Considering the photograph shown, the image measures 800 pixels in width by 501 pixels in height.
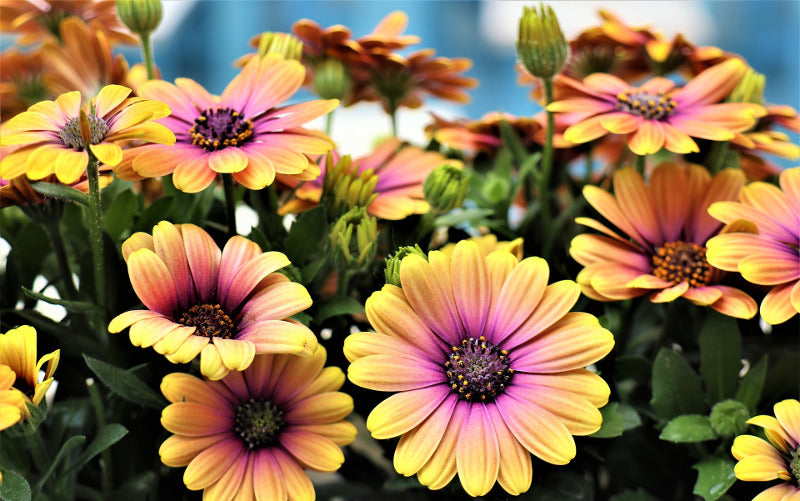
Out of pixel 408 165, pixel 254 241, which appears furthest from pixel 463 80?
pixel 254 241

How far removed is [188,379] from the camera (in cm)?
34

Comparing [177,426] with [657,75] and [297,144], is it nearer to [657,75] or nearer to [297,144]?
[297,144]

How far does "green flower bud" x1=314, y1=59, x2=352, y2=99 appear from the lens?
0.49 metres

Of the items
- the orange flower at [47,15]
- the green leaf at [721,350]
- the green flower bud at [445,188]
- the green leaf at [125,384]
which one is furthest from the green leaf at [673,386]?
the orange flower at [47,15]

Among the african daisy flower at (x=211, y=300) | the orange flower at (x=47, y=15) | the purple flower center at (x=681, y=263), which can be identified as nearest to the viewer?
the african daisy flower at (x=211, y=300)

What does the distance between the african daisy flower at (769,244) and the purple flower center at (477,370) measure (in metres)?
0.10

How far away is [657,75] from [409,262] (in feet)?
0.91

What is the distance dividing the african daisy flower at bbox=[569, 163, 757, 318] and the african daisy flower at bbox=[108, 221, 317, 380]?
0.48 ft

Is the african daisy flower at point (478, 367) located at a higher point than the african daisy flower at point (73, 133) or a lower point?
lower

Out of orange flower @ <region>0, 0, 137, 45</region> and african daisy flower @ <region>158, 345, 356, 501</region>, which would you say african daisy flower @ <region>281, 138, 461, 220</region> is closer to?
african daisy flower @ <region>158, 345, 356, 501</region>

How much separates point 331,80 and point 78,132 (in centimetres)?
18

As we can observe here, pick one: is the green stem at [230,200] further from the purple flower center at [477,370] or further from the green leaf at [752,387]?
the green leaf at [752,387]

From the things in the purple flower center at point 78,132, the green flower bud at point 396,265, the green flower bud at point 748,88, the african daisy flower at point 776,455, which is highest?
the green flower bud at point 748,88

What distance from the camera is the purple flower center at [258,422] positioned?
14.2 inches
